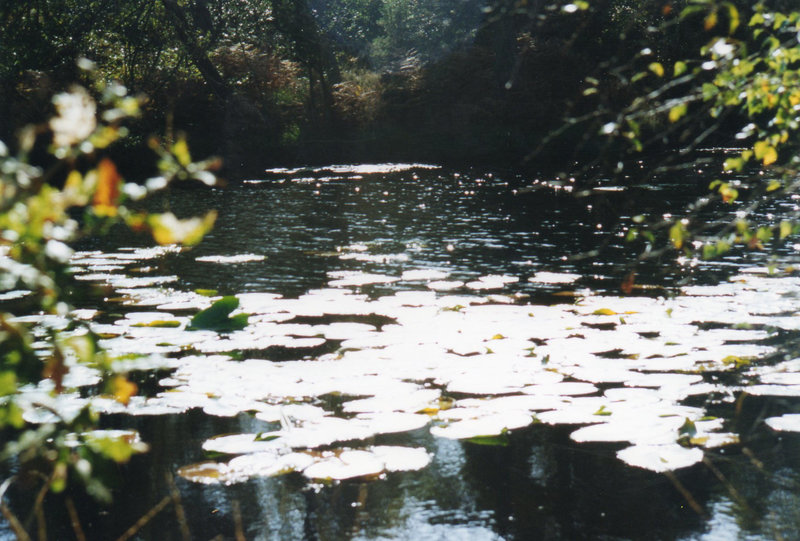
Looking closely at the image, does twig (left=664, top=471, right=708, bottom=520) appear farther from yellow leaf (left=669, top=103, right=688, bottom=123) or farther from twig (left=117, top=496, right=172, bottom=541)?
twig (left=117, top=496, right=172, bottom=541)

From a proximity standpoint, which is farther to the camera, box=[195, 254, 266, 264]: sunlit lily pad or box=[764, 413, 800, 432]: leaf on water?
box=[195, 254, 266, 264]: sunlit lily pad

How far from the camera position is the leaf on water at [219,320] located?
4570 mm

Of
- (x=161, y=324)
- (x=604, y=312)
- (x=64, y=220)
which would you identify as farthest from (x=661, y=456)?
(x=161, y=324)

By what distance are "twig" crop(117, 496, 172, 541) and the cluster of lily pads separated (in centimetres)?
17

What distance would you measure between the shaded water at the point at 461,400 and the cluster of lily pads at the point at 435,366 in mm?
13

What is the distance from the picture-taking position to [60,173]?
15055mm

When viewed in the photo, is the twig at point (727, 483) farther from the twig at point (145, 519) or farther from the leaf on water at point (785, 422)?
the twig at point (145, 519)

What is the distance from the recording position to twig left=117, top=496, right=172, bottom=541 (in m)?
2.40

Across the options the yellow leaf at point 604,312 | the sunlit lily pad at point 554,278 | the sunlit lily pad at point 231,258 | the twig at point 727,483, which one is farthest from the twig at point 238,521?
the sunlit lily pad at point 231,258

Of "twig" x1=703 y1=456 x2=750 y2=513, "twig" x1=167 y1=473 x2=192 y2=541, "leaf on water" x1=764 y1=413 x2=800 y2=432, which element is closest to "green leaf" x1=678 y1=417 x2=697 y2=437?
"twig" x1=703 y1=456 x2=750 y2=513

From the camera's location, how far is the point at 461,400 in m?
3.42

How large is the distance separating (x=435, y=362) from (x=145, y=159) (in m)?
13.1

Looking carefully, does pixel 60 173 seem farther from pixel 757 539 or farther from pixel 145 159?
pixel 757 539

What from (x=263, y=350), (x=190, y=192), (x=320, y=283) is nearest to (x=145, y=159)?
(x=190, y=192)
